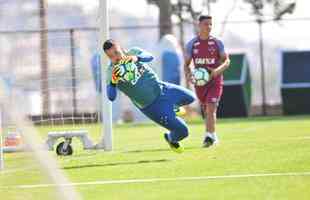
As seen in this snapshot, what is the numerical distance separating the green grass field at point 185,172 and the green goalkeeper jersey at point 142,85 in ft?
2.39

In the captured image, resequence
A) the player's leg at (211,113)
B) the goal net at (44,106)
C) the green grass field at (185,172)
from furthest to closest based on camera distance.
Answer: the player's leg at (211,113)
the green grass field at (185,172)
the goal net at (44,106)

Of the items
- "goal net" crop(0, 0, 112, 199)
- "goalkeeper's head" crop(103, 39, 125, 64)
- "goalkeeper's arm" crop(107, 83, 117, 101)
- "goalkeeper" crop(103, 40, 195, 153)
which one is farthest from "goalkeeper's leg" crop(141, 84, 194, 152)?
"goal net" crop(0, 0, 112, 199)

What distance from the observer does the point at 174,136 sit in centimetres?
1405

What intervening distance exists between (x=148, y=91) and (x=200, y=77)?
1847 millimetres

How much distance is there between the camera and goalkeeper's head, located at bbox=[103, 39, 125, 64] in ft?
44.0

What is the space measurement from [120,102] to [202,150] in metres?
16.8

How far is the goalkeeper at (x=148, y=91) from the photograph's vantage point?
44.4 feet

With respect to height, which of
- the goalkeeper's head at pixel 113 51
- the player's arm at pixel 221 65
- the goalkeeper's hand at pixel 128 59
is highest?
the goalkeeper's head at pixel 113 51

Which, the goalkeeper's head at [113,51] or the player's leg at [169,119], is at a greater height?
the goalkeeper's head at [113,51]

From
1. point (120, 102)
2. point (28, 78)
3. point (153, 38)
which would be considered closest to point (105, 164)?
point (28, 78)

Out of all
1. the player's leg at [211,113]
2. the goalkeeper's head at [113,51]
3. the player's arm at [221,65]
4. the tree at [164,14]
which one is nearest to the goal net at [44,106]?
the goalkeeper's head at [113,51]

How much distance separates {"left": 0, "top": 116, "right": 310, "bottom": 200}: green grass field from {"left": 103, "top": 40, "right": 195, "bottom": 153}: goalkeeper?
1.28 feet

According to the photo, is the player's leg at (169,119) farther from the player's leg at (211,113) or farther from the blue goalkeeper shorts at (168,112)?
the player's leg at (211,113)

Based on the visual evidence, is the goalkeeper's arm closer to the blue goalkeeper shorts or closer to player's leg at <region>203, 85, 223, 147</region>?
the blue goalkeeper shorts
